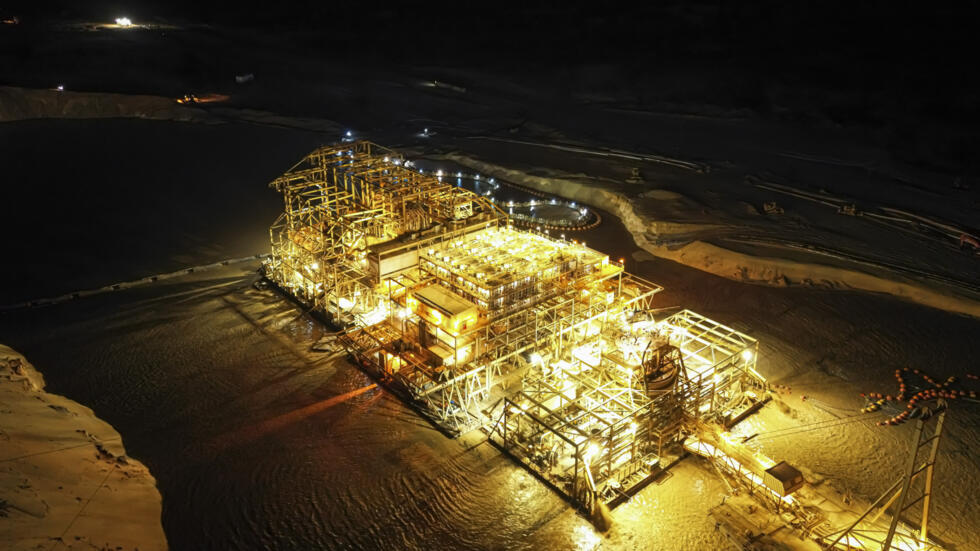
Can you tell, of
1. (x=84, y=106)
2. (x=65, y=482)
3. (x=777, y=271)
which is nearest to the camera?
(x=65, y=482)

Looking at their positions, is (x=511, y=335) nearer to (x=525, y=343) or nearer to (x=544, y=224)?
(x=525, y=343)

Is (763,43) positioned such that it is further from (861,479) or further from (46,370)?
(46,370)

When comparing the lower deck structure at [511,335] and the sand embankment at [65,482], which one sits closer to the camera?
the sand embankment at [65,482]

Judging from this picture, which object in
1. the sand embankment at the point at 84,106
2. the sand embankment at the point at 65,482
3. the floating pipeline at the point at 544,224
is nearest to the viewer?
the sand embankment at the point at 65,482

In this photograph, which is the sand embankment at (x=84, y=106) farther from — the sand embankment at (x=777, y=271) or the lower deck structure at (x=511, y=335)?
the sand embankment at (x=777, y=271)

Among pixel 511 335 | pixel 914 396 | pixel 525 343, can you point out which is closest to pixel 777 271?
pixel 914 396

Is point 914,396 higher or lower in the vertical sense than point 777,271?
lower

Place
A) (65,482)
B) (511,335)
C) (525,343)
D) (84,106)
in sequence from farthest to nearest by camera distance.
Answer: (84,106), (525,343), (511,335), (65,482)

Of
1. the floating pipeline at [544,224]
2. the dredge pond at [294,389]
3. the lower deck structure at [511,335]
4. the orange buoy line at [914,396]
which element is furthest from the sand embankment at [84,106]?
the orange buoy line at [914,396]
